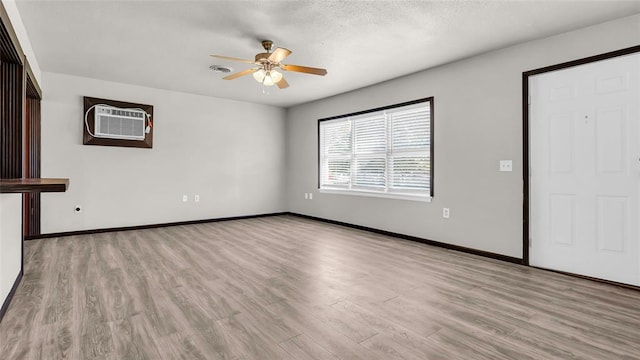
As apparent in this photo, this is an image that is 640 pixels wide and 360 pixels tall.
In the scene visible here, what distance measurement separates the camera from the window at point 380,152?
459 centimetres

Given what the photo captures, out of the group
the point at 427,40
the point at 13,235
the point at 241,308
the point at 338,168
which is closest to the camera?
the point at 241,308

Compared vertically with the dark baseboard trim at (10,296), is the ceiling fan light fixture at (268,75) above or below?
above

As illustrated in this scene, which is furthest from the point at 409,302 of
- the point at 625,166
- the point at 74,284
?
the point at 74,284

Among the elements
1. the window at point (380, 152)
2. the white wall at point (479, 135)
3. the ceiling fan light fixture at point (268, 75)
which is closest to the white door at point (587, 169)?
the white wall at point (479, 135)

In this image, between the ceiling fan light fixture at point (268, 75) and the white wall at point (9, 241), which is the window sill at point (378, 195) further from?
the white wall at point (9, 241)

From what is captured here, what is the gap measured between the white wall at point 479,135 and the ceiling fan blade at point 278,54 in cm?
222

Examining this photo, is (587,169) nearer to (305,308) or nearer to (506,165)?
(506,165)

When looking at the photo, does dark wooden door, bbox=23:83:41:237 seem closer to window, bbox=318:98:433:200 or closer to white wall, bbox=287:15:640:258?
window, bbox=318:98:433:200

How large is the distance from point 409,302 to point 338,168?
3.75 meters

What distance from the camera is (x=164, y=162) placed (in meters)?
5.66

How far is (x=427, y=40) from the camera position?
135 inches

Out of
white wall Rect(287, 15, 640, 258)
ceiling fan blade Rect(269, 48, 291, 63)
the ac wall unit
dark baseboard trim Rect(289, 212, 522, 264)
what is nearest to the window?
white wall Rect(287, 15, 640, 258)

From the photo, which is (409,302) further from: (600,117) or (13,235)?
(13,235)

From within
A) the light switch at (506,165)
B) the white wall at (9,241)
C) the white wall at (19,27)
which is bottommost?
the white wall at (9,241)
